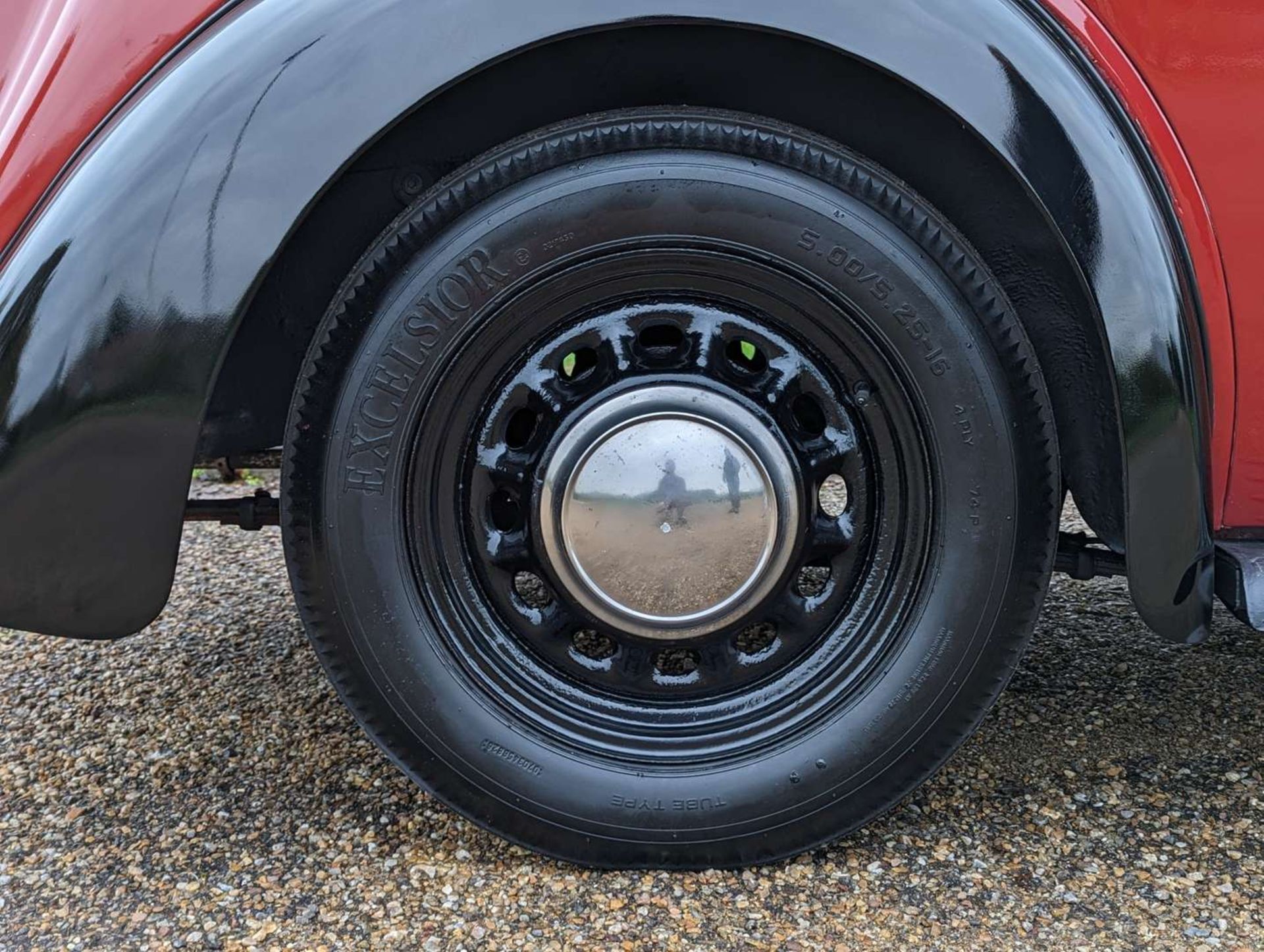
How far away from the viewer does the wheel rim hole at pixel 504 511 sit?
1.86 meters

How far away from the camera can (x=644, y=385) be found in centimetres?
174

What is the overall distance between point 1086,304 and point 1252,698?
44.4 inches

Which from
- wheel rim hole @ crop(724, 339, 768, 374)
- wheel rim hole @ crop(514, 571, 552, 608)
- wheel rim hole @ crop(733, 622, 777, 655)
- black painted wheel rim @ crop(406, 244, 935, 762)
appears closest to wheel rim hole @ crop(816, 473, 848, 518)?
wheel rim hole @ crop(733, 622, 777, 655)

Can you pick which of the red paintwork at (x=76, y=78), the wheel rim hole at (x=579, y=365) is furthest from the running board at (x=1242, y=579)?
the red paintwork at (x=76, y=78)

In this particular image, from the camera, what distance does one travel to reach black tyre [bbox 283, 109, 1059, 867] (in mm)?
1616

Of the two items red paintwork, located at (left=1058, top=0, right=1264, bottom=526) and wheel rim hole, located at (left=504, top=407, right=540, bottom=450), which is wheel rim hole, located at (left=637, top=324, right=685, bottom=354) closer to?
wheel rim hole, located at (left=504, top=407, right=540, bottom=450)

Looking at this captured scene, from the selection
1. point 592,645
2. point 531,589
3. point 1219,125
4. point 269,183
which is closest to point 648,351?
point 269,183

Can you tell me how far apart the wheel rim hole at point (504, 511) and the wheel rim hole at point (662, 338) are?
342 mm

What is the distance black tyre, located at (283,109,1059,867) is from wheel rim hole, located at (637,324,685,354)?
11mm

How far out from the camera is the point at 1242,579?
5.39ft

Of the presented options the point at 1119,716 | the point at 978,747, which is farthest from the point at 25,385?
the point at 1119,716

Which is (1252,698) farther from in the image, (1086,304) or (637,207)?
(637,207)

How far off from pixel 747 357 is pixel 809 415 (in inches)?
7.0

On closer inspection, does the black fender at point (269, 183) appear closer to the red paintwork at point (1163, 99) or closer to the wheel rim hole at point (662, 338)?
the red paintwork at point (1163, 99)
